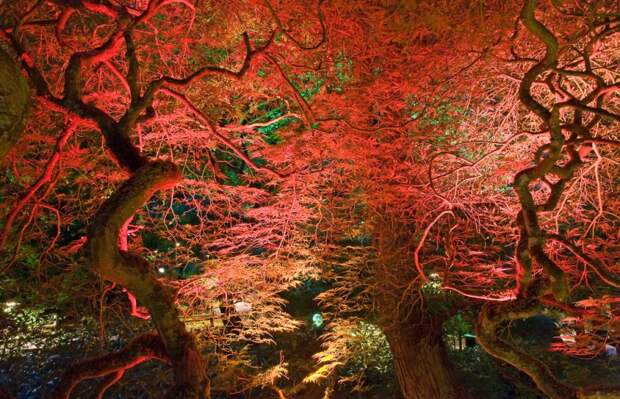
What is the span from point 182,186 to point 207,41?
5.19 feet

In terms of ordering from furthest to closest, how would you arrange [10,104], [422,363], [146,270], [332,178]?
[332,178]
[422,363]
[146,270]
[10,104]

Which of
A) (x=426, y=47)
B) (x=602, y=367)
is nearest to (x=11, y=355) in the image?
(x=426, y=47)

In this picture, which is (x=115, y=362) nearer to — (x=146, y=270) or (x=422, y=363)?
(x=146, y=270)

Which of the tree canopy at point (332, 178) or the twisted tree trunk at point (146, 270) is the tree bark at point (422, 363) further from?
the twisted tree trunk at point (146, 270)

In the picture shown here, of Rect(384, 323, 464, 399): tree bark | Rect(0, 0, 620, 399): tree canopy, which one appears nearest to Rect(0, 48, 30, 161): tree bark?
Rect(0, 0, 620, 399): tree canopy

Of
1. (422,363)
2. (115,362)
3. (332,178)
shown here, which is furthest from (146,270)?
(422,363)

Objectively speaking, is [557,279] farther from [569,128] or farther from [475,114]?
[475,114]

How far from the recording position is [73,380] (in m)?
2.20

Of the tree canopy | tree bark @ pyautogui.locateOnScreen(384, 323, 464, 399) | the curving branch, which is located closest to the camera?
the curving branch

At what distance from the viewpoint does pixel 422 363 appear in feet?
17.1

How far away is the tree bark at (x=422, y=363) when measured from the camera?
5.16 meters

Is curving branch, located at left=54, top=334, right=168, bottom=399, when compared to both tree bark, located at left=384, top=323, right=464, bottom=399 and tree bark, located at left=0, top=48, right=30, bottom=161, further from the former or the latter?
tree bark, located at left=384, top=323, right=464, bottom=399

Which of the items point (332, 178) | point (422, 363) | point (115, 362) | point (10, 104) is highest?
point (332, 178)

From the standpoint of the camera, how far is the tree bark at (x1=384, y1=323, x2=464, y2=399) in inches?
203
